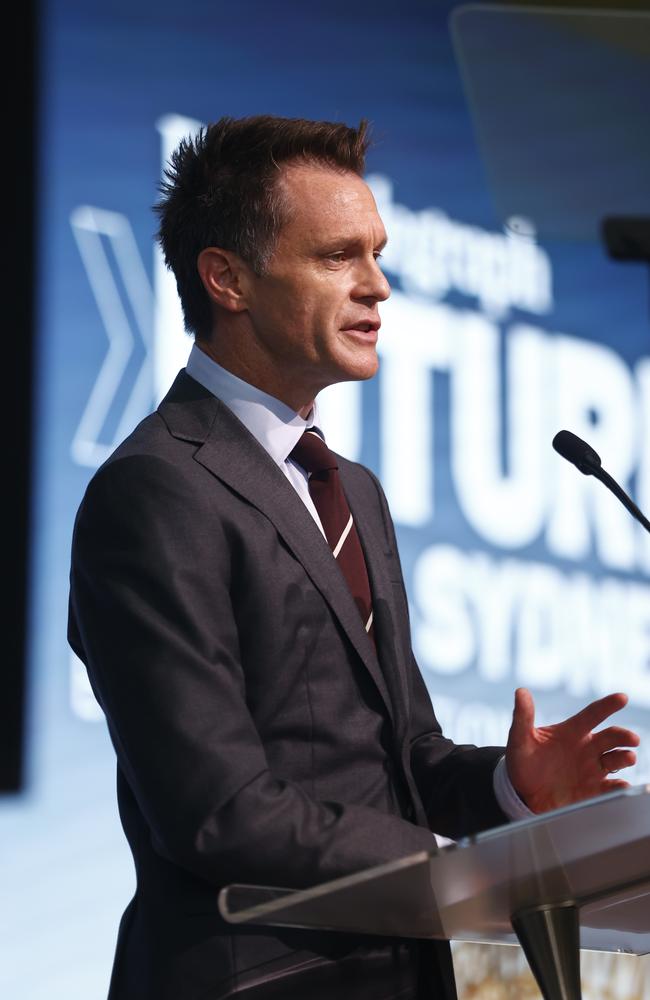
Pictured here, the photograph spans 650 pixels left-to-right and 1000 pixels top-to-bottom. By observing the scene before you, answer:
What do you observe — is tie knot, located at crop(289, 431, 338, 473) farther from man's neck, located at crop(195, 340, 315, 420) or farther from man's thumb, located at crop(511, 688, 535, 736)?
man's thumb, located at crop(511, 688, 535, 736)

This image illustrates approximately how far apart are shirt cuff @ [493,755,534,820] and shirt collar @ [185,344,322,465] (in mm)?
474

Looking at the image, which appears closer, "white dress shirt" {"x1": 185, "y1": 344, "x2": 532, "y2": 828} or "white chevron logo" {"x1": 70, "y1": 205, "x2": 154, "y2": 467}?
"white dress shirt" {"x1": 185, "y1": 344, "x2": 532, "y2": 828}

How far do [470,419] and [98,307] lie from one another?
103 cm

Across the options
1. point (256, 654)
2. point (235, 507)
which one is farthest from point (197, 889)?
point (235, 507)

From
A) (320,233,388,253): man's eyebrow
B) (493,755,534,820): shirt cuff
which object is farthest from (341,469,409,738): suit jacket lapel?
(320,233,388,253): man's eyebrow

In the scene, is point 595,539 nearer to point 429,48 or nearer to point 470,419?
point 470,419

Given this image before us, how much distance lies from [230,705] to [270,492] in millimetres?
309

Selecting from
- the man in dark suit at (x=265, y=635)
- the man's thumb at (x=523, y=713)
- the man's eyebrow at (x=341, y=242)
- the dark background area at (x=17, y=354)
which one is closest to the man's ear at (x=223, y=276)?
the man in dark suit at (x=265, y=635)

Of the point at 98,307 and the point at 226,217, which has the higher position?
the point at 98,307

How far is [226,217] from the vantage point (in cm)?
173

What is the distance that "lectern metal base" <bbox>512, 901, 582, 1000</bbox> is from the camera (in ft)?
4.03

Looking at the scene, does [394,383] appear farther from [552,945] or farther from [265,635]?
[552,945]

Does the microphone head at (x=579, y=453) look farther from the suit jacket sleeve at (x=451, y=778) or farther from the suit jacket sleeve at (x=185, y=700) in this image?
the suit jacket sleeve at (x=185, y=700)

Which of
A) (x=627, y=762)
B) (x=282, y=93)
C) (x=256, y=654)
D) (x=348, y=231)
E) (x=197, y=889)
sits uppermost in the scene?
(x=282, y=93)
